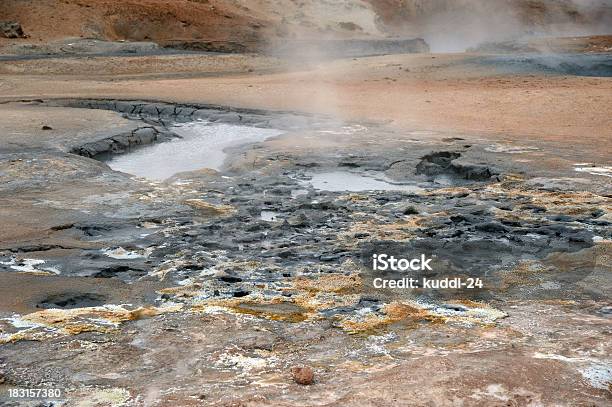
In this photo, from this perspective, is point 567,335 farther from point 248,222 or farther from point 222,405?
point 248,222

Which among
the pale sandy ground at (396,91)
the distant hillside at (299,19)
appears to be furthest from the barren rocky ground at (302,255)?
the distant hillside at (299,19)

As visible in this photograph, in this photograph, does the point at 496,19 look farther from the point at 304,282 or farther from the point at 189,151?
the point at 304,282

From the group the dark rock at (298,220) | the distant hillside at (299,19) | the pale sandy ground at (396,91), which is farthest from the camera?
the distant hillside at (299,19)

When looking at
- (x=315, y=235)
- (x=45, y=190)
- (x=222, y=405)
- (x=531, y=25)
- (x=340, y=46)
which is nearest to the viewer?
(x=222, y=405)

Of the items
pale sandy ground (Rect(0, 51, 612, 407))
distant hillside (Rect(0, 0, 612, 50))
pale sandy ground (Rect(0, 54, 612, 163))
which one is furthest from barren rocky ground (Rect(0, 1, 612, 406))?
distant hillside (Rect(0, 0, 612, 50))

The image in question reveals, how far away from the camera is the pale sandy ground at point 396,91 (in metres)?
10.1

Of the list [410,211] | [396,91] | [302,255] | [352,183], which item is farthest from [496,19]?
[302,255]

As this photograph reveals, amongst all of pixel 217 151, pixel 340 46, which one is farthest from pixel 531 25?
pixel 217 151

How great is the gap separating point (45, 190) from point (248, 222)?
1.89 metres

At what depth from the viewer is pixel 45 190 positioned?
21.0 ft

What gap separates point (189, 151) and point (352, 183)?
98.7 inches

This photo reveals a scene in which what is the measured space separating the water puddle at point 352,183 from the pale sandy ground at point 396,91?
2.09 m

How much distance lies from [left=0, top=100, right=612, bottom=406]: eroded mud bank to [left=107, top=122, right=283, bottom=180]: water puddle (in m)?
0.49

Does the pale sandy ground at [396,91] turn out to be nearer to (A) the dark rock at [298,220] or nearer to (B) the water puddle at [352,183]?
(B) the water puddle at [352,183]
